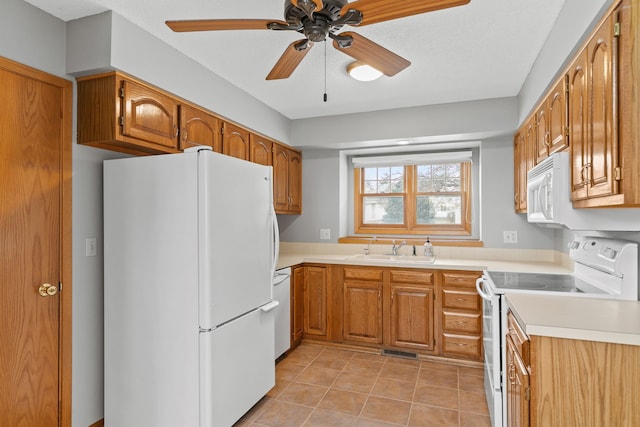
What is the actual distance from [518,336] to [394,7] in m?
1.48

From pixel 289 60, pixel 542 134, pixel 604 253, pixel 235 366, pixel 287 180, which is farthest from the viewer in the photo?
pixel 287 180

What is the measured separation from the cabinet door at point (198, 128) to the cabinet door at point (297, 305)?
4.67 ft

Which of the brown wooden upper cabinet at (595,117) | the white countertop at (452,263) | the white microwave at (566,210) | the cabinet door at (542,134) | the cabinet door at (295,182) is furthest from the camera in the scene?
the cabinet door at (295,182)

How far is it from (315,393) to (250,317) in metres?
0.85

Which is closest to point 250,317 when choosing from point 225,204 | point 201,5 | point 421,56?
point 225,204

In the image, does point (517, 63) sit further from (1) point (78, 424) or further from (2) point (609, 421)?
(1) point (78, 424)

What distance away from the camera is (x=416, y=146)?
3.92 meters

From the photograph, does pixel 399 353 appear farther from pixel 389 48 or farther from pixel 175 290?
pixel 389 48

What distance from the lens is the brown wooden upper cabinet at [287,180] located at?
3.74 metres

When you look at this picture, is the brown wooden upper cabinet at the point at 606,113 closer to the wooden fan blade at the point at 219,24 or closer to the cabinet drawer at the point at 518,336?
the cabinet drawer at the point at 518,336

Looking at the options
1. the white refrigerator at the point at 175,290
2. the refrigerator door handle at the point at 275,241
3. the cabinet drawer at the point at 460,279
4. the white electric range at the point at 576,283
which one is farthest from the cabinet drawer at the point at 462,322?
the white refrigerator at the point at 175,290

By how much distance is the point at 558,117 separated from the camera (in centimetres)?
206

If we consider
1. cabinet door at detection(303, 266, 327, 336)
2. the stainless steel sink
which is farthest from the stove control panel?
cabinet door at detection(303, 266, 327, 336)

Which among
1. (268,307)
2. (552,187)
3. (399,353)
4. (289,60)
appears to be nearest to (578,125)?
(552,187)
